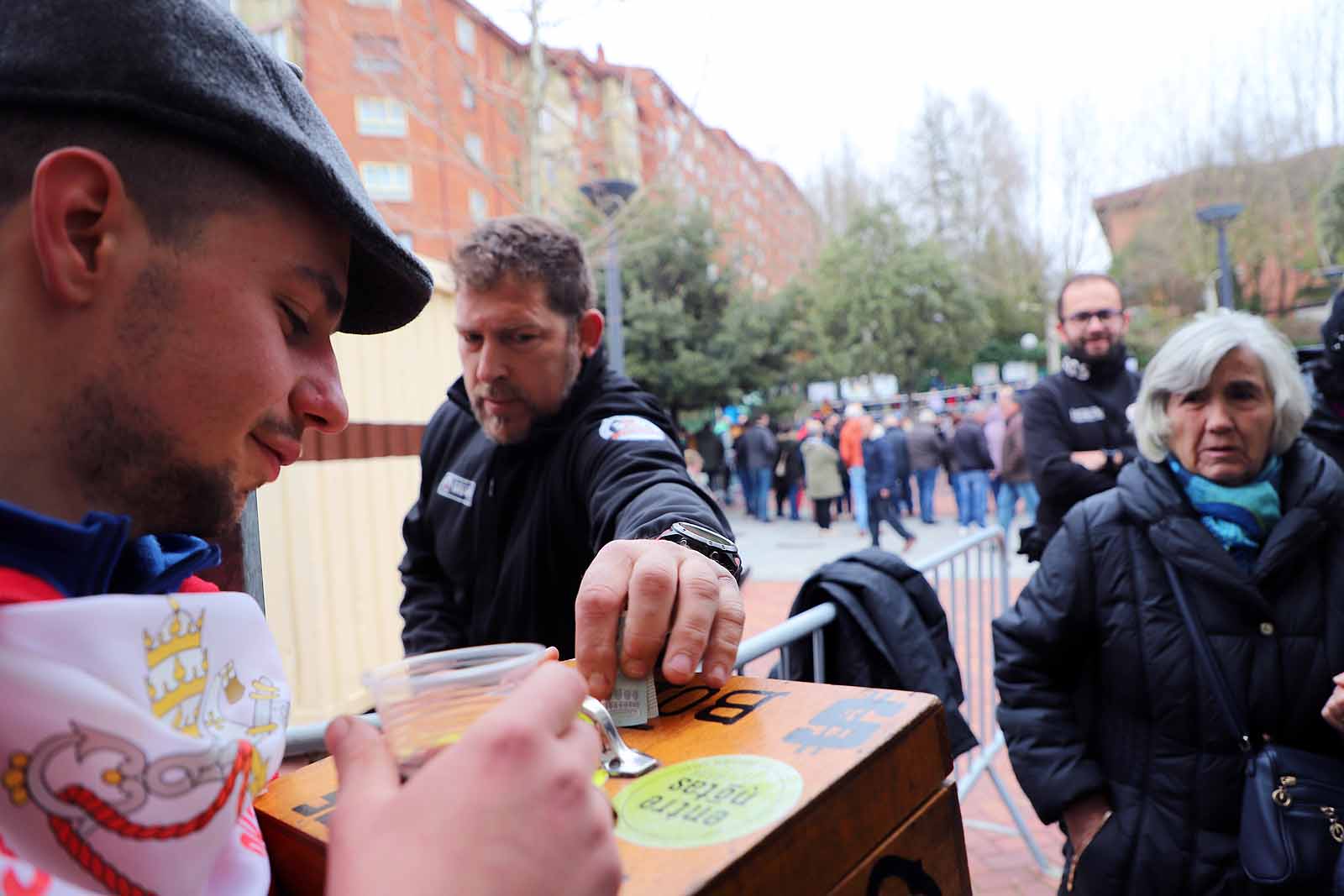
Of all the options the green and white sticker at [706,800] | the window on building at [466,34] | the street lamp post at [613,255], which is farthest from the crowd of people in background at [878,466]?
the window on building at [466,34]

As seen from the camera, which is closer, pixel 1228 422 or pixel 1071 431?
pixel 1228 422

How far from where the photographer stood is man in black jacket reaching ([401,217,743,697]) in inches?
85.3

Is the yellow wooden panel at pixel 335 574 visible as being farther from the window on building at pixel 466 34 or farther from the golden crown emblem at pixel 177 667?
the window on building at pixel 466 34

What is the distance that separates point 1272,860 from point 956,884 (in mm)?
1646

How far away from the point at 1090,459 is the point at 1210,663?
6.16 feet

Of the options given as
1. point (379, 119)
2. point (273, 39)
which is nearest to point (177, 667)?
point (273, 39)

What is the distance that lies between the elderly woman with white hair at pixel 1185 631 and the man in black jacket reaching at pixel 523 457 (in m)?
1.31

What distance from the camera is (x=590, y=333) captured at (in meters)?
2.58

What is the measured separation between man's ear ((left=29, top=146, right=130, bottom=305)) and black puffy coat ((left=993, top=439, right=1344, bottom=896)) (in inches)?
94.9

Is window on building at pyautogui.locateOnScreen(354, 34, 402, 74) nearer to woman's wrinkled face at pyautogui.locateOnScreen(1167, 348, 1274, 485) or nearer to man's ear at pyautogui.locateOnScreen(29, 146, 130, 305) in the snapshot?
woman's wrinkled face at pyautogui.locateOnScreen(1167, 348, 1274, 485)

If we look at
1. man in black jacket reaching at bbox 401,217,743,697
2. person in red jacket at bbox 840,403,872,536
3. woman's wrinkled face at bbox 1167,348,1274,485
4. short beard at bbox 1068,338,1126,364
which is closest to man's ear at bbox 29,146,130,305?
man in black jacket reaching at bbox 401,217,743,697

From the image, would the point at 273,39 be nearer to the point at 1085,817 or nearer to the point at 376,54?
the point at 376,54

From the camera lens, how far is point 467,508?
2.38 m

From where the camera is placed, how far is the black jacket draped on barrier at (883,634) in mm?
2264
